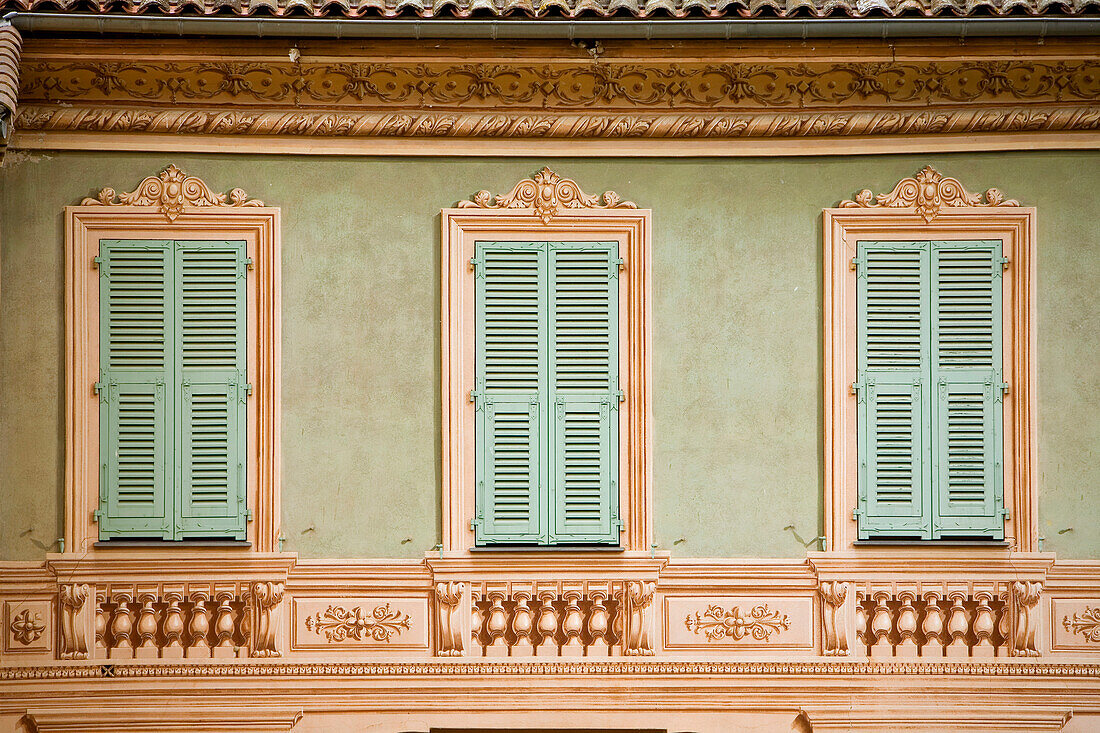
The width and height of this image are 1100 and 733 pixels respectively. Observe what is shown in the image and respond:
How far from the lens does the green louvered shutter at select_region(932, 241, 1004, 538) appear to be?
6.62 metres

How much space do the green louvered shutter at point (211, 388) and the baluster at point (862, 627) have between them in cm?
415

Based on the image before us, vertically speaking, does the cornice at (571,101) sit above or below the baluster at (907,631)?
above

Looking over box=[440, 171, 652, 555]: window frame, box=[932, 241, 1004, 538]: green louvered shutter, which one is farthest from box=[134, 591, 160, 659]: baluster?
box=[932, 241, 1004, 538]: green louvered shutter

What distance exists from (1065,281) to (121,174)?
6.43 metres

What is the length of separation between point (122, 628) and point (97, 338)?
193cm

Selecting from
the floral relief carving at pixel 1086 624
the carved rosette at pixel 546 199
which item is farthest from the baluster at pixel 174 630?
the floral relief carving at pixel 1086 624

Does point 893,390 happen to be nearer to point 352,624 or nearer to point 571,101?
point 571,101

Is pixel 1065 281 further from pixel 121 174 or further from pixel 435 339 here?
pixel 121 174

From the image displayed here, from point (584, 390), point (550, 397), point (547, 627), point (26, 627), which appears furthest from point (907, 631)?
point (26, 627)

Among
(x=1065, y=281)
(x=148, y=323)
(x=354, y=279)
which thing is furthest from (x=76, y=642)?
(x=1065, y=281)

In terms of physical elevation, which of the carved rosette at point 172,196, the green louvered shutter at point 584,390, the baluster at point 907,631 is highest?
the carved rosette at point 172,196

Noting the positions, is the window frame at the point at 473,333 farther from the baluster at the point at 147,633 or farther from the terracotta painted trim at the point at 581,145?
the baluster at the point at 147,633

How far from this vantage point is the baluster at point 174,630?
6.53 metres

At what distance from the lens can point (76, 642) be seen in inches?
256
